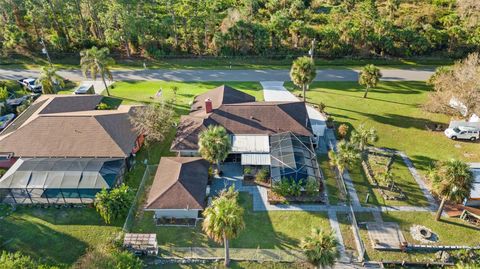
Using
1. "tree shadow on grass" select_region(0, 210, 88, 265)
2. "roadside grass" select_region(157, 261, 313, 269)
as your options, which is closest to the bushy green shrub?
"roadside grass" select_region(157, 261, 313, 269)

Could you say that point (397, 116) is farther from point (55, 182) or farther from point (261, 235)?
point (55, 182)

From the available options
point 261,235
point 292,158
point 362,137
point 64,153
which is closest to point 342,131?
point 362,137

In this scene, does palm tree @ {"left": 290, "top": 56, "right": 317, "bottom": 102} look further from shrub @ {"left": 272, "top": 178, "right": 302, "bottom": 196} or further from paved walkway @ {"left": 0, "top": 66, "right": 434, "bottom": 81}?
shrub @ {"left": 272, "top": 178, "right": 302, "bottom": 196}

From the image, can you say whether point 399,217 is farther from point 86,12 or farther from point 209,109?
point 86,12

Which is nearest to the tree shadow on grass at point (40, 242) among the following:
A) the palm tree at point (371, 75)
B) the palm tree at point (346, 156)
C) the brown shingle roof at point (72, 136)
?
the brown shingle roof at point (72, 136)

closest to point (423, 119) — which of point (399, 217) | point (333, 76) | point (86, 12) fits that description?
point (333, 76)

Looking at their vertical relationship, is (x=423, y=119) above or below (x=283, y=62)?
below
